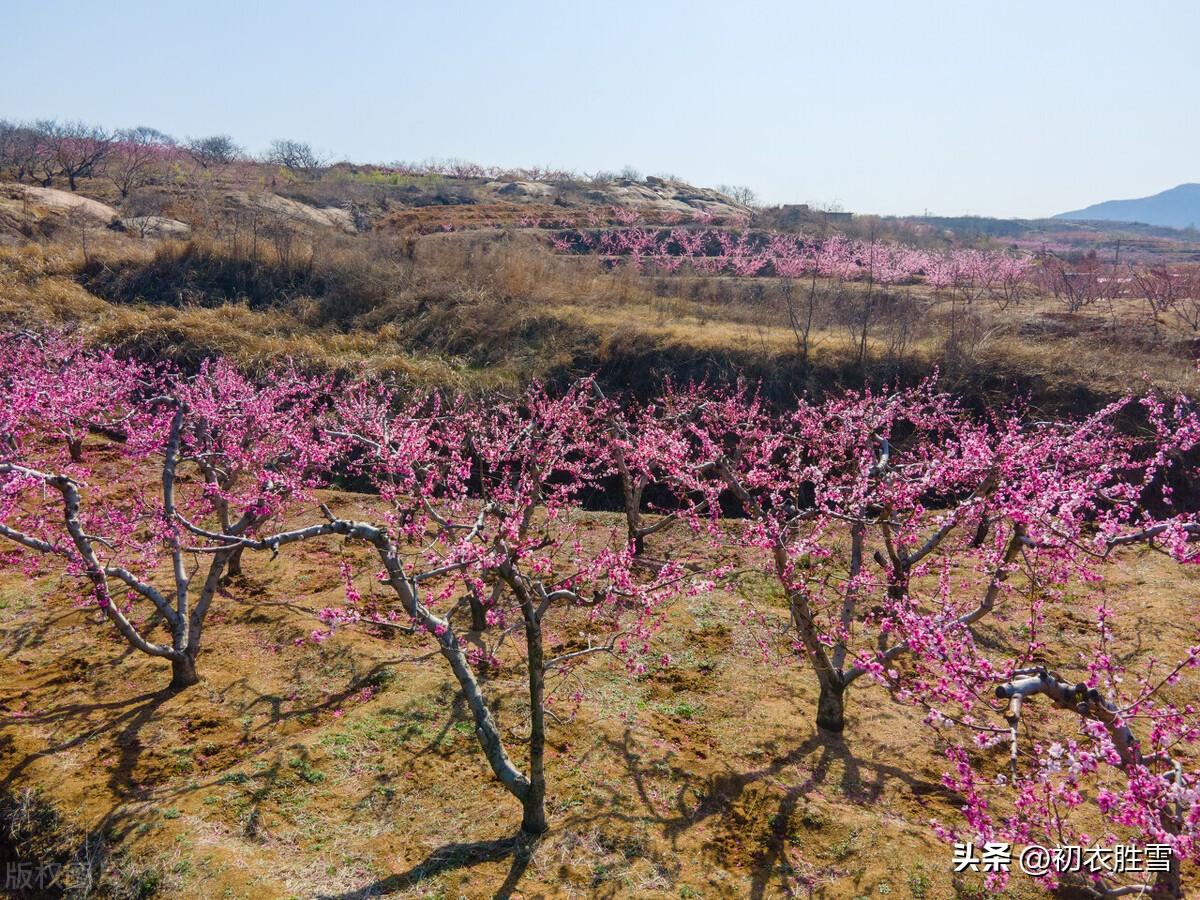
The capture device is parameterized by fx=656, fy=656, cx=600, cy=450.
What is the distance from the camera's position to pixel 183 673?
7.47 metres

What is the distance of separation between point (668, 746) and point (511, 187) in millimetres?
57818

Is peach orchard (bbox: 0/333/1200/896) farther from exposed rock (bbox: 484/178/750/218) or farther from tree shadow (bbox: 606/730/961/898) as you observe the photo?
exposed rock (bbox: 484/178/750/218)

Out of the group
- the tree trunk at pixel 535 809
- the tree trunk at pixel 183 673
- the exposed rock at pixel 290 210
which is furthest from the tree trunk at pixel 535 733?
the exposed rock at pixel 290 210

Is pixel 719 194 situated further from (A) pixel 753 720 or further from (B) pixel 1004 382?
(A) pixel 753 720

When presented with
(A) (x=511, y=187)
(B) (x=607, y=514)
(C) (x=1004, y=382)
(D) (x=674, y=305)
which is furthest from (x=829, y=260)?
(A) (x=511, y=187)

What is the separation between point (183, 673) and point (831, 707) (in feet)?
23.8

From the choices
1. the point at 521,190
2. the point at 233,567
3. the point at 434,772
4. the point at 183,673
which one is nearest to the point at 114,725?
the point at 183,673

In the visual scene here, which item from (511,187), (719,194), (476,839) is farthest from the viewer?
(719,194)

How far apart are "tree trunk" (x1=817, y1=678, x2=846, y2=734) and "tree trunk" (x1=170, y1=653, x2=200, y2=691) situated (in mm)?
7085

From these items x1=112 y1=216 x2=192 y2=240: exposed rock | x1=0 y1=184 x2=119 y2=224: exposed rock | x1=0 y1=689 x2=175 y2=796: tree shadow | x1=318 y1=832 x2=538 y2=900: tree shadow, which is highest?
x1=0 y1=184 x2=119 y2=224: exposed rock

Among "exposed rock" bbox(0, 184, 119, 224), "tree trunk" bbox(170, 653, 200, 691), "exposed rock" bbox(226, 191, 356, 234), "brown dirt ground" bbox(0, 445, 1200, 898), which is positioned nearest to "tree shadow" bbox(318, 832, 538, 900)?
"brown dirt ground" bbox(0, 445, 1200, 898)

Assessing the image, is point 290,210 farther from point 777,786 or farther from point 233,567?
point 777,786

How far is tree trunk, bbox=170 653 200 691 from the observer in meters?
7.40

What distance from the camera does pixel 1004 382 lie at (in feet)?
55.5
